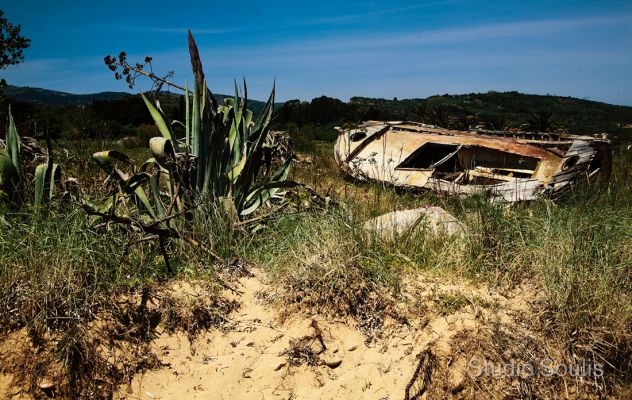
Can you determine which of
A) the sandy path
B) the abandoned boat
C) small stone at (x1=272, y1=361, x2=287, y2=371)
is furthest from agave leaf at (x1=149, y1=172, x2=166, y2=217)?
the abandoned boat

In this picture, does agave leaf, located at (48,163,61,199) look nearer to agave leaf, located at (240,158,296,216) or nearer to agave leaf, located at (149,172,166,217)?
agave leaf, located at (149,172,166,217)

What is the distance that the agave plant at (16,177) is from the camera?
11.4ft

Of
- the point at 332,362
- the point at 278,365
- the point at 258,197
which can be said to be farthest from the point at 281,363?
the point at 258,197

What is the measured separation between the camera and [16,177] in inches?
141

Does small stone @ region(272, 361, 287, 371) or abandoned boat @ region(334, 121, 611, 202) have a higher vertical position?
abandoned boat @ region(334, 121, 611, 202)

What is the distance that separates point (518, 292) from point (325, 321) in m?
1.40

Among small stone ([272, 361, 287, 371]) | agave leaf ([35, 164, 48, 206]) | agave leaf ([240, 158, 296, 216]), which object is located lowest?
small stone ([272, 361, 287, 371])

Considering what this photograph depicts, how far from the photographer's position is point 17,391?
2582mm

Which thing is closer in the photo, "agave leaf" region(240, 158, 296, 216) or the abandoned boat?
"agave leaf" region(240, 158, 296, 216)

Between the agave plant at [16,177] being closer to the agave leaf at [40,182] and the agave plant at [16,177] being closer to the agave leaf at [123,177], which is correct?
the agave leaf at [40,182]

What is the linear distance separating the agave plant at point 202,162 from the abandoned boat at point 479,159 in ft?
4.80

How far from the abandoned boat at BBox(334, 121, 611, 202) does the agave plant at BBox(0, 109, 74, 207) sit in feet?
10.1

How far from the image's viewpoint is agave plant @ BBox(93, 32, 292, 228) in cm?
373

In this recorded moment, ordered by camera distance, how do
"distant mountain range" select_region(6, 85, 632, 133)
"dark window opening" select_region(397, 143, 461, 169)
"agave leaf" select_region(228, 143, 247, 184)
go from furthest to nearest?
"distant mountain range" select_region(6, 85, 632, 133) → "dark window opening" select_region(397, 143, 461, 169) → "agave leaf" select_region(228, 143, 247, 184)
